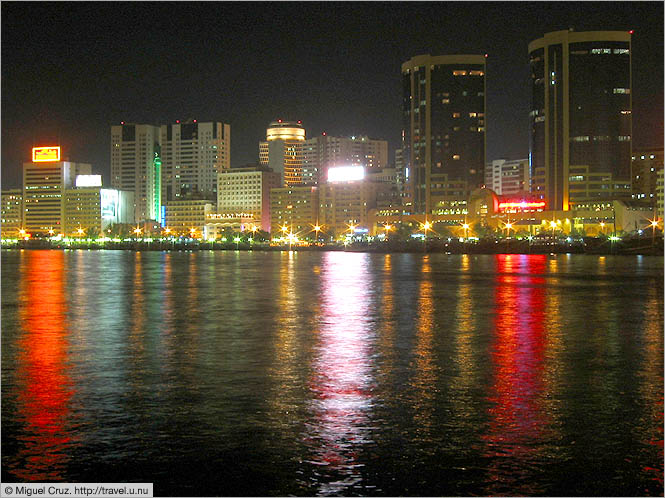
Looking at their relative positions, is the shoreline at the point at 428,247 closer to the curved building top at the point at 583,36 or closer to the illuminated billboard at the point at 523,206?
the illuminated billboard at the point at 523,206

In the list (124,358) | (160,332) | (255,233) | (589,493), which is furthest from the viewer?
(255,233)

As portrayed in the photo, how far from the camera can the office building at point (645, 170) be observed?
179125 millimetres

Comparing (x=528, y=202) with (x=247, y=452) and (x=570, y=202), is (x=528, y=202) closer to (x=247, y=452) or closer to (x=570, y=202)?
(x=570, y=202)

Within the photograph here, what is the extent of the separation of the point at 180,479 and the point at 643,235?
131 m

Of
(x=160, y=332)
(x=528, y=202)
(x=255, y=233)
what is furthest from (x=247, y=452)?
(x=255, y=233)

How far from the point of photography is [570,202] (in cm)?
16100

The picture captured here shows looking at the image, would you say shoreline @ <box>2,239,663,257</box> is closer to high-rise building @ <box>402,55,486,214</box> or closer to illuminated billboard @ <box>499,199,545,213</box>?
illuminated billboard @ <box>499,199,545,213</box>

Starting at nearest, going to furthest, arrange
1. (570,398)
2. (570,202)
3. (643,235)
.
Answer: (570,398) < (643,235) < (570,202)

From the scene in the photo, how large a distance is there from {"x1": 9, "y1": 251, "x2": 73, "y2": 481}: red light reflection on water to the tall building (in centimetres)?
14766

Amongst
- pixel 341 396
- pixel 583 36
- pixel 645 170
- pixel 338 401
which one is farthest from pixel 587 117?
pixel 338 401

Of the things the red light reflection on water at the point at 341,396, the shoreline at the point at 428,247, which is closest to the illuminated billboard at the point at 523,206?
the shoreline at the point at 428,247

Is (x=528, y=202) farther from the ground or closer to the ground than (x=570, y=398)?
farther from the ground

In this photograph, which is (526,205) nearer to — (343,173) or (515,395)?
(343,173)

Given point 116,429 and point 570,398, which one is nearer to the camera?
point 116,429
